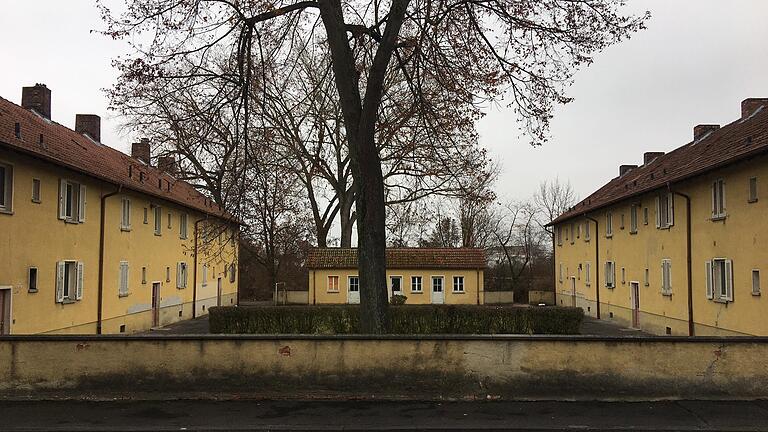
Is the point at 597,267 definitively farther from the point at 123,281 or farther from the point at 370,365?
the point at 370,365

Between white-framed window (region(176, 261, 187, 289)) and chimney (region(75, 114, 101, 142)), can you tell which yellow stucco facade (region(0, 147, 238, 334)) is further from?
chimney (region(75, 114, 101, 142))

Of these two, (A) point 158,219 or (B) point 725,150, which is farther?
(A) point 158,219

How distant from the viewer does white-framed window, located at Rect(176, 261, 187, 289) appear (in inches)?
1344

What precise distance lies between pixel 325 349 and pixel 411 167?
23747 millimetres

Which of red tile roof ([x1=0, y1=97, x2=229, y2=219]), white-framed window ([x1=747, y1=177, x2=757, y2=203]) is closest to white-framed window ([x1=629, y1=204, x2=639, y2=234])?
white-framed window ([x1=747, y1=177, x2=757, y2=203])

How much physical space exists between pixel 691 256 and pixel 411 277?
22860 mm

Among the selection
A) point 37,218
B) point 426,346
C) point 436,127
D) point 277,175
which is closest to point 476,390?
point 426,346

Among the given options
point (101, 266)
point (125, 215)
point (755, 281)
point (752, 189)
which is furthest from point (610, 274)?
point (101, 266)

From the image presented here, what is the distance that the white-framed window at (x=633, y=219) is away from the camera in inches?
1201

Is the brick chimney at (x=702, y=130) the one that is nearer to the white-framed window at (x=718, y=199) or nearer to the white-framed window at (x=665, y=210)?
the white-framed window at (x=665, y=210)

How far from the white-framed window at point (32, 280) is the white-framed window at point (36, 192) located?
72.6 inches

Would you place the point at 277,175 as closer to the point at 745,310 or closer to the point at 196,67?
the point at 196,67

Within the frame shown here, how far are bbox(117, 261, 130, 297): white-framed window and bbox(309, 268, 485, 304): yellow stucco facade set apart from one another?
18.2 metres

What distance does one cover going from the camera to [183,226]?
117 ft
